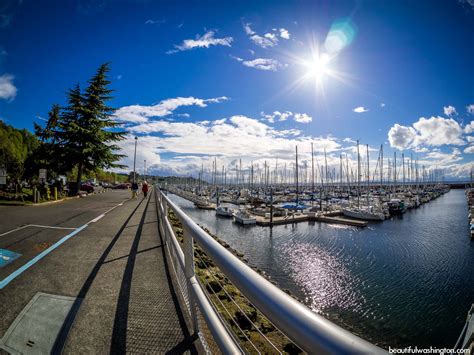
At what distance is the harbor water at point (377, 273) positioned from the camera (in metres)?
12.9

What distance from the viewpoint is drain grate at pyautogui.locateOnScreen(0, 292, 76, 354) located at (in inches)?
100

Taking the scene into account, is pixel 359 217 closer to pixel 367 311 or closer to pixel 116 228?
pixel 367 311

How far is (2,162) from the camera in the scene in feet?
74.0

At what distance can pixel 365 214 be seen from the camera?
4244cm

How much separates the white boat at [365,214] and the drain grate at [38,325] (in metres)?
46.7

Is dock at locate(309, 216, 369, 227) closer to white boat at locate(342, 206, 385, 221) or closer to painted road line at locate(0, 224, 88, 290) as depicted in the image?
white boat at locate(342, 206, 385, 221)

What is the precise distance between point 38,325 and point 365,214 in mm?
47272

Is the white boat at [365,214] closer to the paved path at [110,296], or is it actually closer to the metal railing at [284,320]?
the paved path at [110,296]

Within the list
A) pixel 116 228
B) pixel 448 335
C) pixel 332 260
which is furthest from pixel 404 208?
pixel 116 228

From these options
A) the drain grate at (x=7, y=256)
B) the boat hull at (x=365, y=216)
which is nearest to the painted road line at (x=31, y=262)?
the drain grate at (x=7, y=256)

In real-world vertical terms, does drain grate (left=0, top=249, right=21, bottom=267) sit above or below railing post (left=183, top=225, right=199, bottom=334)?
below

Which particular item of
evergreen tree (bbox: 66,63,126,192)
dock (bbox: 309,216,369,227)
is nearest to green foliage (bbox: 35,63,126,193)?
evergreen tree (bbox: 66,63,126,192)

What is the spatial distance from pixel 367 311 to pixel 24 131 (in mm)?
60653

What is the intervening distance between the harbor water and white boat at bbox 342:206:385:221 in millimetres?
6669
